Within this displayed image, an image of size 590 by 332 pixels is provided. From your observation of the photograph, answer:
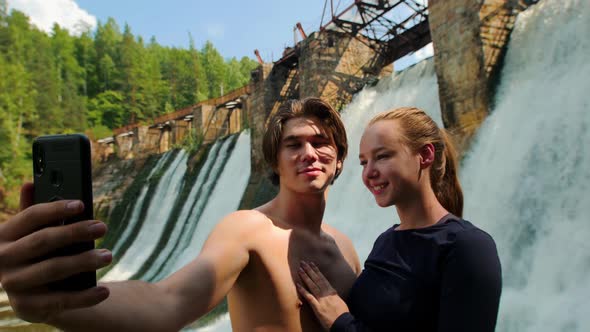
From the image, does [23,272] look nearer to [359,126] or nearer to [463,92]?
[463,92]

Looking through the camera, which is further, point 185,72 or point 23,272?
point 185,72

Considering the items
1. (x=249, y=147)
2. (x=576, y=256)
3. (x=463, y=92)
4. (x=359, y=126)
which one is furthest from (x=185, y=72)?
(x=576, y=256)

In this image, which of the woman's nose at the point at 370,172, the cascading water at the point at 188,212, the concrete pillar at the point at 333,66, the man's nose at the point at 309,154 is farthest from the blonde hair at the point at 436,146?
the cascading water at the point at 188,212

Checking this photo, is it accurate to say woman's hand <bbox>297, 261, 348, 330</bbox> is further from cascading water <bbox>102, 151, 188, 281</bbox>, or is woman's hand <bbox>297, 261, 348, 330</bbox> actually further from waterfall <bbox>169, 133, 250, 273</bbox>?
cascading water <bbox>102, 151, 188, 281</bbox>

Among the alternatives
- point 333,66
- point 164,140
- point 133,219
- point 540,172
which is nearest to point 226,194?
point 333,66

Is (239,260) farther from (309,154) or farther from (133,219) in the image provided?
(133,219)

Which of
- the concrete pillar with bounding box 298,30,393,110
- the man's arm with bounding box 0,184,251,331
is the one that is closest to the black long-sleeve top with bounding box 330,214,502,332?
the man's arm with bounding box 0,184,251,331

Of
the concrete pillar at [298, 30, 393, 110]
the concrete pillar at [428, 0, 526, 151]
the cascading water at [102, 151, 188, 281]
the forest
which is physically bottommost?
the cascading water at [102, 151, 188, 281]

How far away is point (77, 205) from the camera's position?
68cm

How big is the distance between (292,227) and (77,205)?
110 cm

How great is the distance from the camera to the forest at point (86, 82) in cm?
3575

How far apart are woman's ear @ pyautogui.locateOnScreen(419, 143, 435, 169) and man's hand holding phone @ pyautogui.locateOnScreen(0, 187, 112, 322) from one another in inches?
45.6

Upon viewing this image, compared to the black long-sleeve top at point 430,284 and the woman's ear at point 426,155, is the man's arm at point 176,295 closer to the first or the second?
the black long-sleeve top at point 430,284

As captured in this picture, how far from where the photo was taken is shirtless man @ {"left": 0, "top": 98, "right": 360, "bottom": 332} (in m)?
0.68
